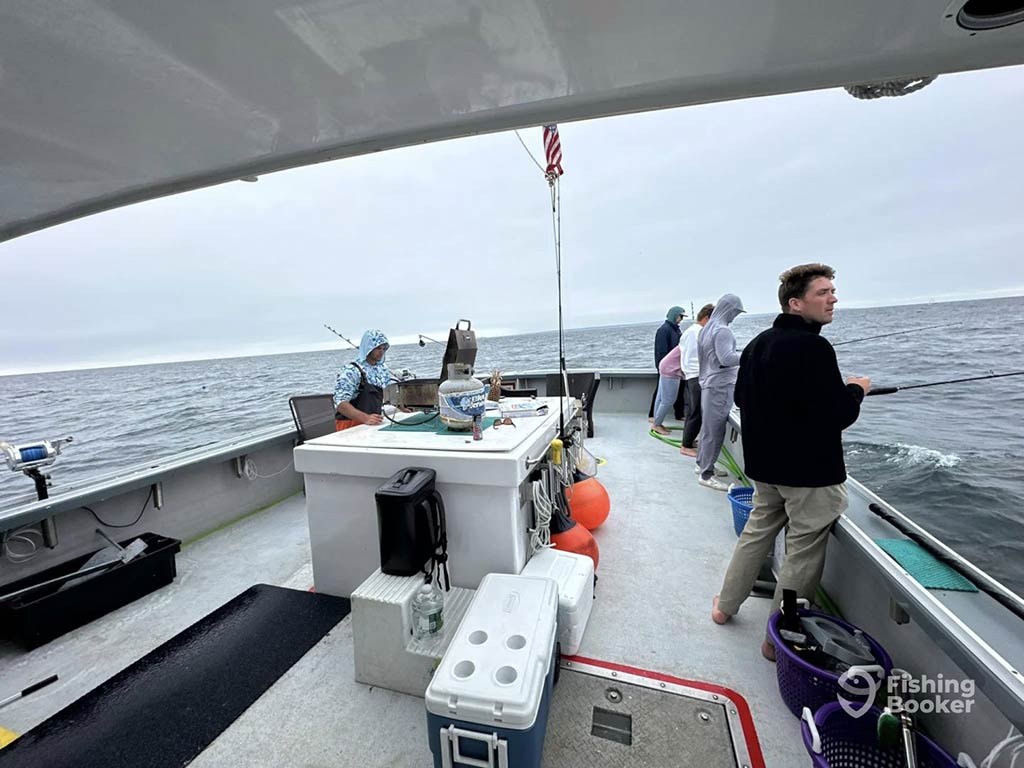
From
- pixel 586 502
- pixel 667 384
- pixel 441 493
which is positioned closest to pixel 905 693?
pixel 586 502

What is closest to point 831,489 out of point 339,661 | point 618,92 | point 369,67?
point 618,92

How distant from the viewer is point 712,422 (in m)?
3.06

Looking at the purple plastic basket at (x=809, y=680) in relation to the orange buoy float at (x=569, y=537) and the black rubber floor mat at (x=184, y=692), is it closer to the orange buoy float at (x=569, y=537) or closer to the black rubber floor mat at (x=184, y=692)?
the orange buoy float at (x=569, y=537)

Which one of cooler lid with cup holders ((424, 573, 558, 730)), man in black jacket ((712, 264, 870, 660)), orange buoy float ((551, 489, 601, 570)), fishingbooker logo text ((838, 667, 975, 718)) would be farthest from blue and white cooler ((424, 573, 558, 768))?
man in black jacket ((712, 264, 870, 660))

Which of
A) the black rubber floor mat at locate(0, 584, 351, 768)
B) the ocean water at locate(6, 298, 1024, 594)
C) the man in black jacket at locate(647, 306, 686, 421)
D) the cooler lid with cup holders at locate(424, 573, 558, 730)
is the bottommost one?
the ocean water at locate(6, 298, 1024, 594)

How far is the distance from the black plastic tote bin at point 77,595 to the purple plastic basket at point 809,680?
9.52ft

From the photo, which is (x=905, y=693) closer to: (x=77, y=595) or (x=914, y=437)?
(x=77, y=595)

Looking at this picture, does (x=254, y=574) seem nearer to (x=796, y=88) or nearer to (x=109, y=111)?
(x=109, y=111)

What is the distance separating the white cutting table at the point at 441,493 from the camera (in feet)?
5.28

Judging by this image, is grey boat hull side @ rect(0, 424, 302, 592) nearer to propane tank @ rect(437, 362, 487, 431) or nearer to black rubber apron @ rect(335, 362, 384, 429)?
black rubber apron @ rect(335, 362, 384, 429)

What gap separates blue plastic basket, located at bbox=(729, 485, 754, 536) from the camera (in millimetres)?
2248

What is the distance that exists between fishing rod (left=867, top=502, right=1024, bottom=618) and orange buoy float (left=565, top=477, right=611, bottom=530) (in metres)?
1.28

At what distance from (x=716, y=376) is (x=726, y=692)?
2122 millimetres

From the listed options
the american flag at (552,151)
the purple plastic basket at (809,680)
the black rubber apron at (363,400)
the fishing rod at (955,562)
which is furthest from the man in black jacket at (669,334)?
the purple plastic basket at (809,680)
